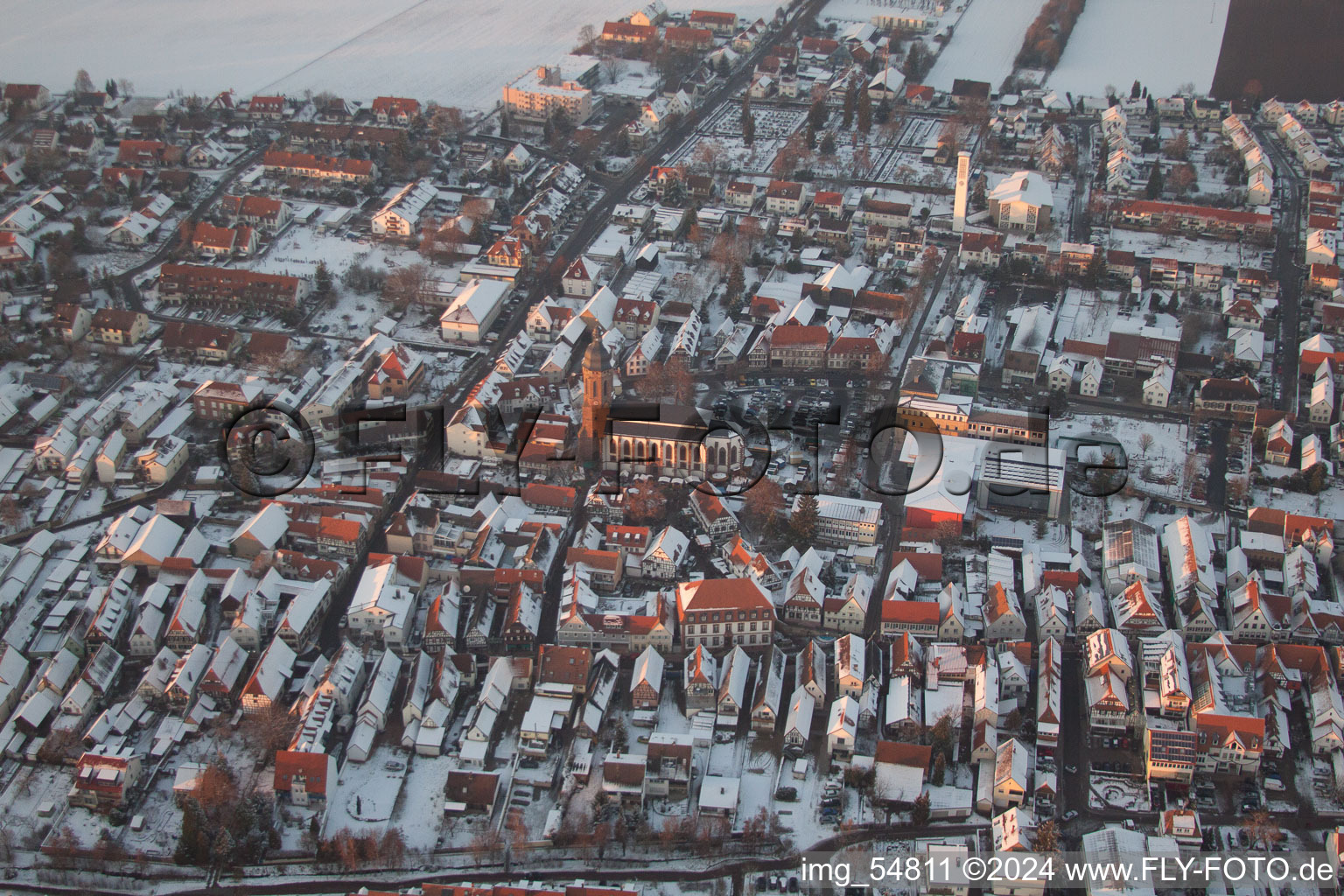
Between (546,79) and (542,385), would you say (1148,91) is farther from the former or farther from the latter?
(542,385)

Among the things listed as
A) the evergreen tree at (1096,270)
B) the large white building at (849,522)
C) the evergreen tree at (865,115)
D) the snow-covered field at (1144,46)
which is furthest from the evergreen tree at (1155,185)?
the large white building at (849,522)

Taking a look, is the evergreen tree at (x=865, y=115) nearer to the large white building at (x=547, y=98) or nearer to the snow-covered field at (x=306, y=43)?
the large white building at (x=547, y=98)

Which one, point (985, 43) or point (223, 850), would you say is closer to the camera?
point (223, 850)

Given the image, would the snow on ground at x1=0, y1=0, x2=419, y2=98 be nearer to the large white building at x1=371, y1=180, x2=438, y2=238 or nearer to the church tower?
the large white building at x1=371, y1=180, x2=438, y2=238

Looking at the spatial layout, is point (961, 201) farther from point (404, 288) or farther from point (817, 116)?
point (404, 288)

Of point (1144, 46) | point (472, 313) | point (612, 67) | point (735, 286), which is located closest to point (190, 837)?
point (472, 313)

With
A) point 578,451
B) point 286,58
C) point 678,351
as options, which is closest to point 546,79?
point 286,58
